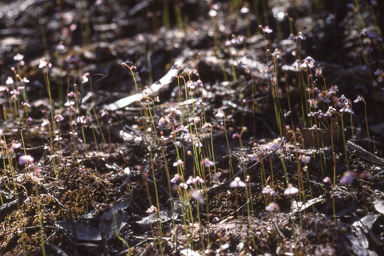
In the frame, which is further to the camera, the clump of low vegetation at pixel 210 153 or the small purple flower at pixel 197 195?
the clump of low vegetation at pixel 210 153

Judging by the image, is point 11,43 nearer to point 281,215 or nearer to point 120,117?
point 120,117

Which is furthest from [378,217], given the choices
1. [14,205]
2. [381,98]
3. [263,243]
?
[14,205]

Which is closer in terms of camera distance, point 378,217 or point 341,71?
point 378,217

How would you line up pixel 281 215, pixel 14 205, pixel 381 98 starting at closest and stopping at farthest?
pixel 281 215, pixel 14 205, pixel 381 98

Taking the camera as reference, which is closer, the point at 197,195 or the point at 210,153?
the point at 197,195

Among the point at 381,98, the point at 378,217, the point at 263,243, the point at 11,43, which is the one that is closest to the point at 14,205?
the point at 263,243

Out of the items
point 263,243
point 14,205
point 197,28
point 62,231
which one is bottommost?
point 263,243

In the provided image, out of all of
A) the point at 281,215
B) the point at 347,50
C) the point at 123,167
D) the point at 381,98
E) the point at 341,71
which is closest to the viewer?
the point at 281,215

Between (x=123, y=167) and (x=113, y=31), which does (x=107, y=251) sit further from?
(x=113, y=31)

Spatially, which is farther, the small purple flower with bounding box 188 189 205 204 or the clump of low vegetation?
the clump of low vegetation

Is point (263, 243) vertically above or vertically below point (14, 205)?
below
